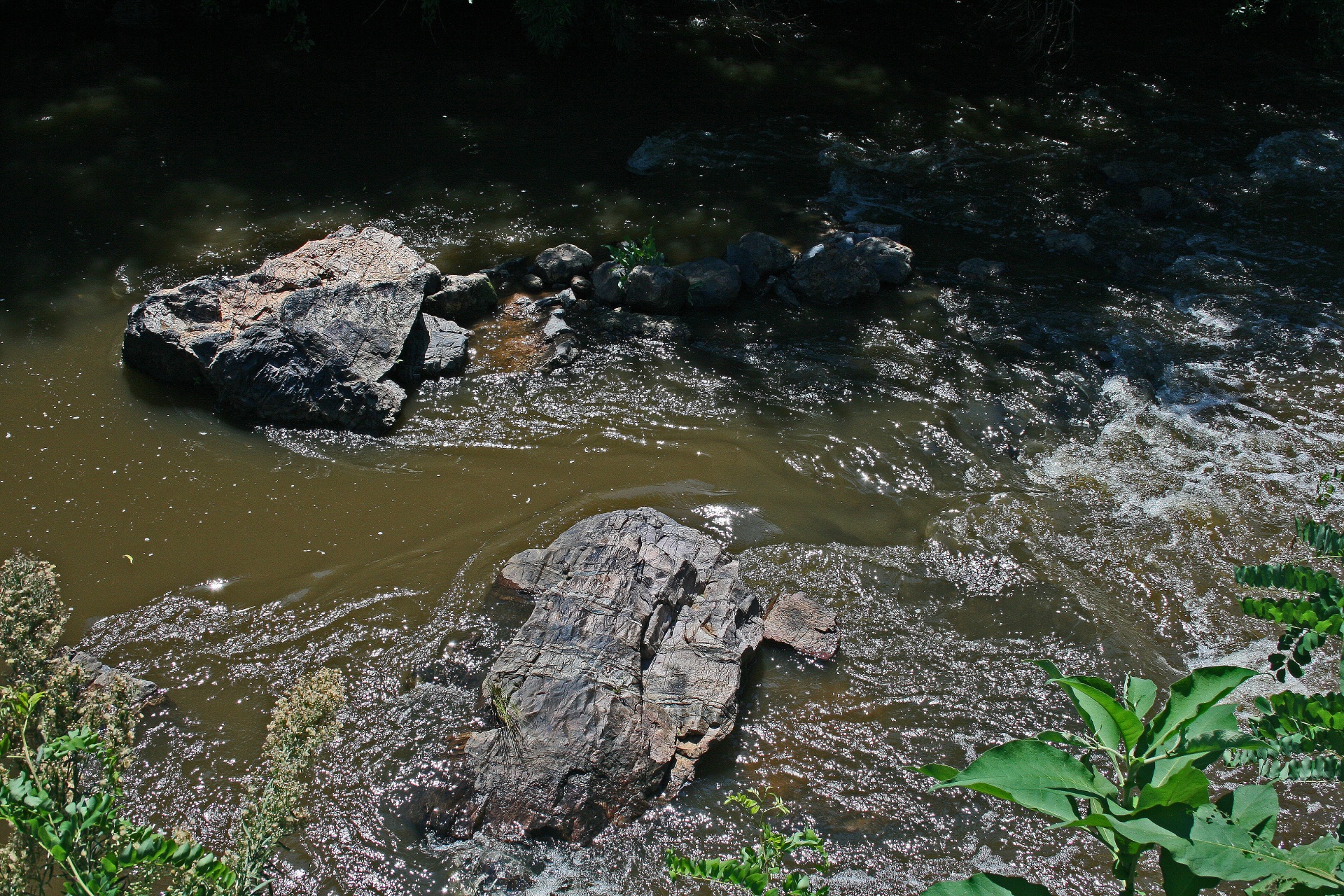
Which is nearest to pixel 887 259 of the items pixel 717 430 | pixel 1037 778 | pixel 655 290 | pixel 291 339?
pixel 655 290

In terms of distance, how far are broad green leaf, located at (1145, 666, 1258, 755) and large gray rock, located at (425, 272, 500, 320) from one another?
19.3 feet

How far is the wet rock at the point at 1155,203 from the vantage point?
8.05m

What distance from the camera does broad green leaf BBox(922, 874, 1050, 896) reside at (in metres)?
1.15

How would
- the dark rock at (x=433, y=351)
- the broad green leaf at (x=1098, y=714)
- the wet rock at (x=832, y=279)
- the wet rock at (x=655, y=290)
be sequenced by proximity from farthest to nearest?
the wet rock at (x=832, y=279) < the wet rock at (x=655, y=290) < the dark rock at (x=433, y=351) < the broad green leaf at (x=1098, y=714)

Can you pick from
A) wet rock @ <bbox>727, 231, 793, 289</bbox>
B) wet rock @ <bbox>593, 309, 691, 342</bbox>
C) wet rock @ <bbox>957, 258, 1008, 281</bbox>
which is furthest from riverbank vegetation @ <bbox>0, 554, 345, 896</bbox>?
wet rock @ <bbox>957, 258, 1008, 281</bbox>

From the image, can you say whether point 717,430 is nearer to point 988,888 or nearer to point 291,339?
point 291,339

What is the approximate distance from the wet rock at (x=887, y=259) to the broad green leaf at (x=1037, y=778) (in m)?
6.11

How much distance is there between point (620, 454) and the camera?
5441 millimetres

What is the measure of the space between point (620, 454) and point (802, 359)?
5.44 feet

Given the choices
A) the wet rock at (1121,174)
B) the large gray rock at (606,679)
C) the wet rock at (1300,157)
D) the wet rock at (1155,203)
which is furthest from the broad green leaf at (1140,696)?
the wet rock at (1300,157)

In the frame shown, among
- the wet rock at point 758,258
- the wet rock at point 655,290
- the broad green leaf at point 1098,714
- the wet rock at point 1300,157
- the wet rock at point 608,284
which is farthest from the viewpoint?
the wet rock at point 1300,157

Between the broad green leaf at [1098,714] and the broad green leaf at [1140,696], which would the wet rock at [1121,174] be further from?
the broad green leaf at [1098,714]

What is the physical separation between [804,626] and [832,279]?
3.39 metres

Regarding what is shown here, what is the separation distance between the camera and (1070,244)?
7.60 metres
